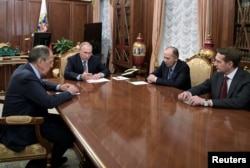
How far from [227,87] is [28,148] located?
65.6 inches

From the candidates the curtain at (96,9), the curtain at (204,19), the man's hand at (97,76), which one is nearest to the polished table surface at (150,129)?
the man's hand at (97,76)

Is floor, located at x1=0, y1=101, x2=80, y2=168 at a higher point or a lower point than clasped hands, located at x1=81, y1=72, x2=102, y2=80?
lower

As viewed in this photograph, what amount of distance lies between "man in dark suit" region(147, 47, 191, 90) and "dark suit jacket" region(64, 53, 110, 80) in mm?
774

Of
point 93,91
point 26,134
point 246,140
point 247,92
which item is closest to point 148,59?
point 93,91

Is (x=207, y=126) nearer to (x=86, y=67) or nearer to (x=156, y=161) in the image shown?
(x=156, y=161)

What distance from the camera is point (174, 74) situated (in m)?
3.44

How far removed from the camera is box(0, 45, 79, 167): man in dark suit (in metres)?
2.27

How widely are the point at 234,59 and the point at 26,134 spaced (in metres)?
1.76

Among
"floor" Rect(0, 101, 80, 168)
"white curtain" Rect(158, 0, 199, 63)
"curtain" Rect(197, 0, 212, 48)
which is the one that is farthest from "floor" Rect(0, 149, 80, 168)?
"white curtain" Rect(158, 0, 199, 63)

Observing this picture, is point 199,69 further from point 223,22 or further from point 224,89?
point 224,89

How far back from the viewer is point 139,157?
1.38m

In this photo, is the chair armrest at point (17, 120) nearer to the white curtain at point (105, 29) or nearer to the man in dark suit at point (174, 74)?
the man in dark suit at point (174, 74)

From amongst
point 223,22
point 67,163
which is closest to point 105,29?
point 223,22

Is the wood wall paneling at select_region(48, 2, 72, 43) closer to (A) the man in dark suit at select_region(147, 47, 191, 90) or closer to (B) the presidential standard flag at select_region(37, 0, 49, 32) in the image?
(B) the presidential standard flag at select_region(37, 0, 49, 32)
